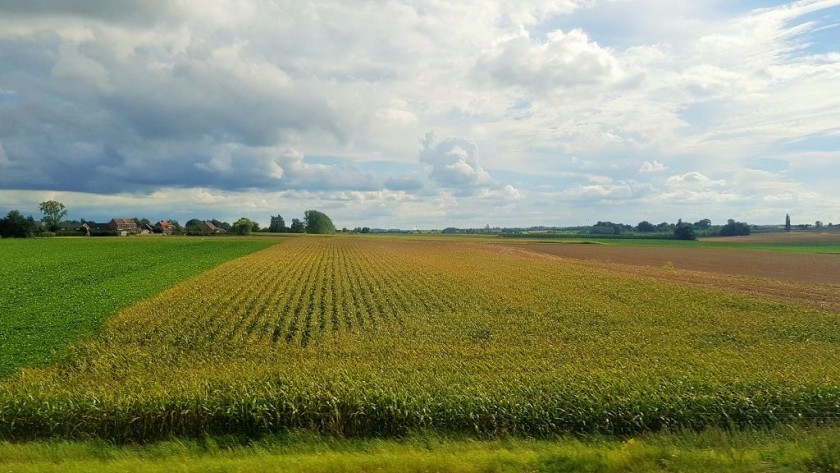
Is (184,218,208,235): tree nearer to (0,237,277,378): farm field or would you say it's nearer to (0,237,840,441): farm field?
(0,237,277,378): farm field

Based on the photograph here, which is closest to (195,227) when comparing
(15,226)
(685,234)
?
(15,226)

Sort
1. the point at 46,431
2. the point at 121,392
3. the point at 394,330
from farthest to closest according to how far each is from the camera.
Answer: the point at 394,330 → the point at 121,392 → the point at 46,431

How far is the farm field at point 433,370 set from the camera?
9305 millimetres

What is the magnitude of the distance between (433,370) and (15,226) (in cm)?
12213

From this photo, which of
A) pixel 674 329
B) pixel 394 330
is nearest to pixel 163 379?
pixel 394 330

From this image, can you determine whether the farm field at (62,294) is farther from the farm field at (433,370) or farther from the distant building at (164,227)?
the distant building at (164,227)

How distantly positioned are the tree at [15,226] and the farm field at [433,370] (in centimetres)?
10492

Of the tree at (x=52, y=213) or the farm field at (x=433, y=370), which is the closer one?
the farm field at (x=433, y=370)

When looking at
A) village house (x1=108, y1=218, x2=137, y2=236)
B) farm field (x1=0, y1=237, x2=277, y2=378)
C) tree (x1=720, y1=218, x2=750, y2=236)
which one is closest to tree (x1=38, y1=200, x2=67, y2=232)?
village house (x1=108, y1=218, x2=137, y2=236)

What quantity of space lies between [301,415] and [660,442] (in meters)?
5.95

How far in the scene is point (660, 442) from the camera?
27.6ft

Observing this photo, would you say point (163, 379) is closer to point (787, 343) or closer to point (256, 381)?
point (256, 381)

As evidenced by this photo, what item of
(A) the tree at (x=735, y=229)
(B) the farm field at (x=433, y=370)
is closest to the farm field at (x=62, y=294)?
(B) the farm field at (x=433, y=370)

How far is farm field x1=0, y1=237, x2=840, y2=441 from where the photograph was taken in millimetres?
9305
